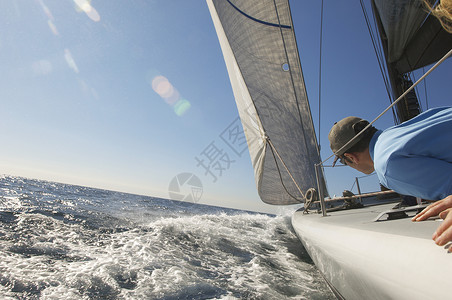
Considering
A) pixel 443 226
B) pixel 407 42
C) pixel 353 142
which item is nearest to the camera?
pixel 443 226

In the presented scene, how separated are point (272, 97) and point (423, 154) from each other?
541cm

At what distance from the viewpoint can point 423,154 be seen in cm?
70

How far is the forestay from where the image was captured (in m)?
5.59

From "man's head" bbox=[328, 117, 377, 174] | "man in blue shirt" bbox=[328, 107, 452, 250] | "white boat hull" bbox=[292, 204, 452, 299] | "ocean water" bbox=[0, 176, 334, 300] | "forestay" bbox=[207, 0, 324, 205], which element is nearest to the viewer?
"white boat hull" bbox=[292, 204, 452, 299]

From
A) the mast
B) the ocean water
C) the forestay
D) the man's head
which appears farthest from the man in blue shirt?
the mast

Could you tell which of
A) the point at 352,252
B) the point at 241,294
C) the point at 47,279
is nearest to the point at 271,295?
the point at 241,294

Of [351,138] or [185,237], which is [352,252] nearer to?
[351,138]

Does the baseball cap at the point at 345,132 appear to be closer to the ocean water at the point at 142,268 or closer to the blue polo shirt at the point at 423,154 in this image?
the blue polo shirt at the point at 423,154

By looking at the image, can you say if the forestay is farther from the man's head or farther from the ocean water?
the man's head

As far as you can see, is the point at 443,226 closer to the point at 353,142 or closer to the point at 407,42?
the point at 353,142

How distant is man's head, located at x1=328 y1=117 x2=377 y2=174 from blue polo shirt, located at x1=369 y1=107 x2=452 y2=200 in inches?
12.4

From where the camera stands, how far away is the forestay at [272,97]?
220 inches

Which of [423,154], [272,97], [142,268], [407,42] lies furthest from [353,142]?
[407,42]

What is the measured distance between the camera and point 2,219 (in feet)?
19.7
